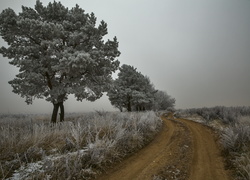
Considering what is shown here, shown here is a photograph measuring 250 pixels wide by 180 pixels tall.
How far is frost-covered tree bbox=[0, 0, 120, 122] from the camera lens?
9.18m

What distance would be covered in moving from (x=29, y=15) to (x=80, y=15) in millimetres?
3945

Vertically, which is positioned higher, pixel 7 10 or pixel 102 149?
pixel 7 10

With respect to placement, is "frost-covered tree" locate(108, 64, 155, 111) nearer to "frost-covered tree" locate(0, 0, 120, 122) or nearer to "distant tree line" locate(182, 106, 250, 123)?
"distant tree line" locate(182, 106, 250, 123)

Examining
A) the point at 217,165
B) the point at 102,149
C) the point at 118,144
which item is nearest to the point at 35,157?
the point at 102,149

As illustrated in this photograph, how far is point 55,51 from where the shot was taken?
10.3 meters

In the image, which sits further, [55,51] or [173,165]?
[55,51]

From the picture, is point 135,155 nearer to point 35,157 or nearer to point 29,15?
point 35,157

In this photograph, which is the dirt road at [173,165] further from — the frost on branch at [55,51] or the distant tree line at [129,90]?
Answer: the distant tree line at [129,90]

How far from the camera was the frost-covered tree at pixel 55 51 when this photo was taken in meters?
9.18

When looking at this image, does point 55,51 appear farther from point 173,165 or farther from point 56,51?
point 173,165

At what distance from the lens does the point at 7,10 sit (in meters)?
9.47

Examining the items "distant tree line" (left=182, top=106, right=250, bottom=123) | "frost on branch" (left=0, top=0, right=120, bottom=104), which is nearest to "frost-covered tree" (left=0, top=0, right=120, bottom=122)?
"frost on branch" (left=0, top=0, right=120, bottom=104)

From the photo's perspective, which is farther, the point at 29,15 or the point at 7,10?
the point at 29,15

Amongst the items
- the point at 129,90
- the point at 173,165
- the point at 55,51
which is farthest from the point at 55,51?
the point at 129,90
